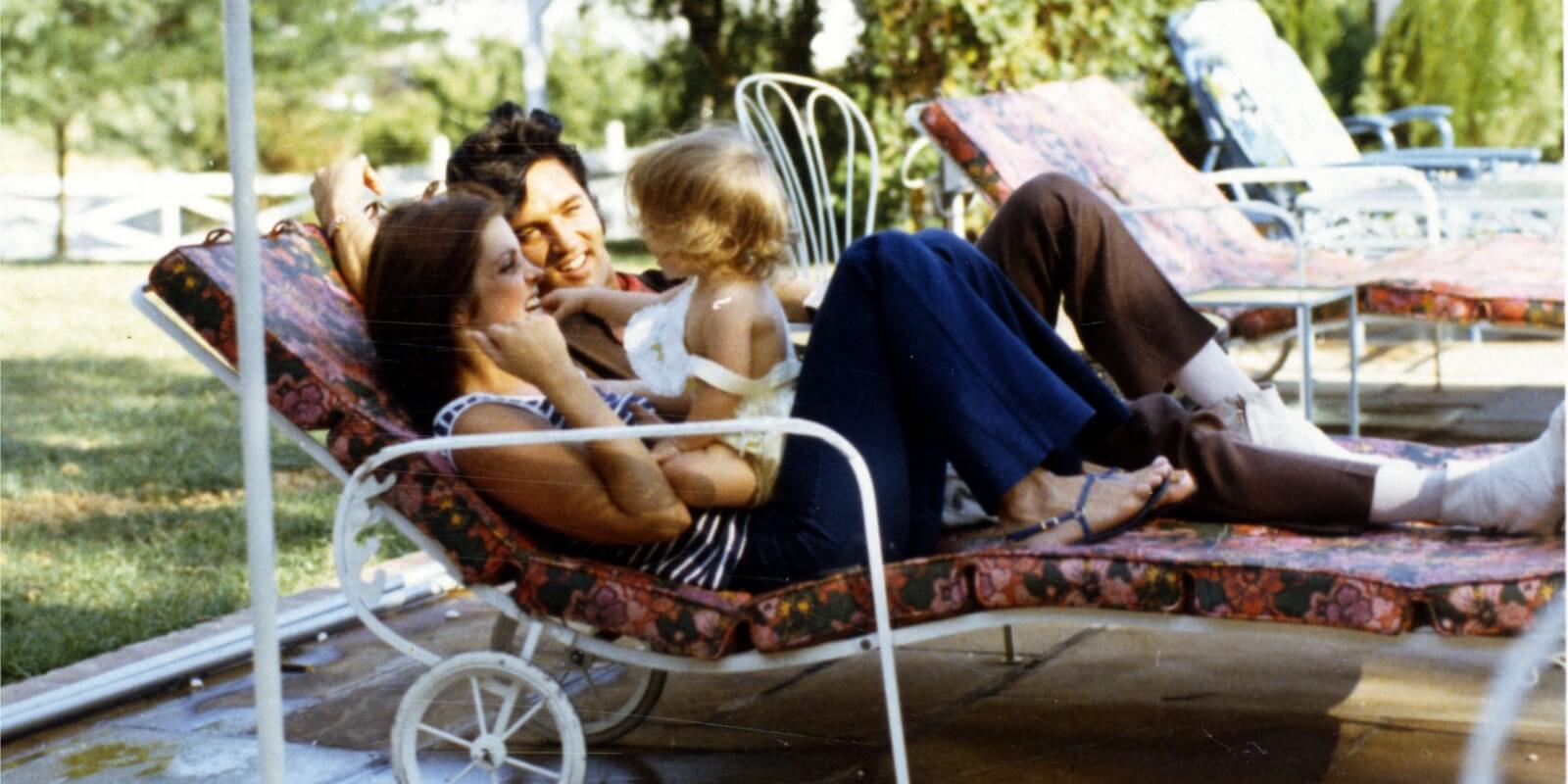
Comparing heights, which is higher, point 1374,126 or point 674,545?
point 1374,126

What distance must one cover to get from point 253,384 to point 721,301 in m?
0.47

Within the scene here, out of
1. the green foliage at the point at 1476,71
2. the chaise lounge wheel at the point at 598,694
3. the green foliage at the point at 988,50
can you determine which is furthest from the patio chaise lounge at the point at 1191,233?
the chaise lounge wheel at the point at 598,694

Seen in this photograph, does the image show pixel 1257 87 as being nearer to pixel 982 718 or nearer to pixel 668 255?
pixel 982 718

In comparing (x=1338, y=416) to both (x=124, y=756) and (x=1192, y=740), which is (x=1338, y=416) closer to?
(x=1192, y=740)

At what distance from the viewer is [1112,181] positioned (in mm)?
3422

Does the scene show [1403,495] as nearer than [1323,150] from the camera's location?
Yes

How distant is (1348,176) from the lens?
2.82m

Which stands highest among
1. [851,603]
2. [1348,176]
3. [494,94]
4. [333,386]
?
[494,94]

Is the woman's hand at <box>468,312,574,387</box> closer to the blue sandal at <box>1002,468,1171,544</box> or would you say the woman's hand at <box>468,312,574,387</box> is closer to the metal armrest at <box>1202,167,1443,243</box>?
the blue sandal at <box>1002,468,1171,544</box>

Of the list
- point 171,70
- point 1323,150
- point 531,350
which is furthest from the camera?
point 1323,150

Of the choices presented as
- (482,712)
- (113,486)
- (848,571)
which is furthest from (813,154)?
(113,486)

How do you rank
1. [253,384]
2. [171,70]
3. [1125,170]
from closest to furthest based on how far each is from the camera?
[253,384] → [171,70] → [1125,170]

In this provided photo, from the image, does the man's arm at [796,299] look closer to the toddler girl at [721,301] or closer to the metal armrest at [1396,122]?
the toddler girl at [721,301]

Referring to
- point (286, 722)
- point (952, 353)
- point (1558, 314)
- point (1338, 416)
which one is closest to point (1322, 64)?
point (952, 353)
